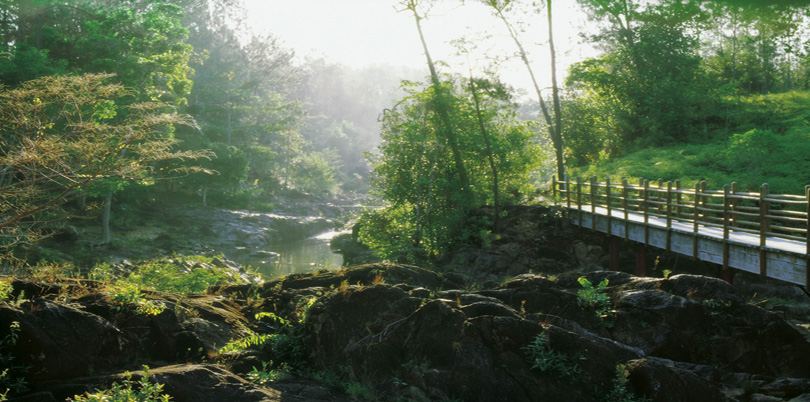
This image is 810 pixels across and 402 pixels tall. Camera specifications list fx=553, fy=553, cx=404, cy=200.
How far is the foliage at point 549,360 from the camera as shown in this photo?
6344mm

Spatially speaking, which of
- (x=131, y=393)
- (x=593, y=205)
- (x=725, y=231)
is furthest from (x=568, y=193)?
(x=131, y=393)

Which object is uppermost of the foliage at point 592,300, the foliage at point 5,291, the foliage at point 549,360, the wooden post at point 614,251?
the foliage at point 5,291

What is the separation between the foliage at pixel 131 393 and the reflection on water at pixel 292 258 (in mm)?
17928

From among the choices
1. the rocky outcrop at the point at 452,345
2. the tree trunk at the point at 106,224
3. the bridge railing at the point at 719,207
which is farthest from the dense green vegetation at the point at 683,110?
the tree trunk at the point at 106,224

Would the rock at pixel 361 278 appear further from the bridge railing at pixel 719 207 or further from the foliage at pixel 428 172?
the foliage at pixel 428 172

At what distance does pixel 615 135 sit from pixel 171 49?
24870 mm

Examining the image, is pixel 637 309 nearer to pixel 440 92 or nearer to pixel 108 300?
pixel 108 300

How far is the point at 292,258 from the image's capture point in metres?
30.4

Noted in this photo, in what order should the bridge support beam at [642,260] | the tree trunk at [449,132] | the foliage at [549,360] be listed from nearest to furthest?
the foliage at [549,360] < the bridge support beam at [642,260] < the tree trunk at [449,132]

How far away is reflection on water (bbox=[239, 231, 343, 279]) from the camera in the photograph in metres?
26.2

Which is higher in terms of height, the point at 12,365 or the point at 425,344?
the point at 12,365

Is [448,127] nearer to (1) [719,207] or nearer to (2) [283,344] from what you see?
(1) [719,207]

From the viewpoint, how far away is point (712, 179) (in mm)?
20844

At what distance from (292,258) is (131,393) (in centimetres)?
2571
